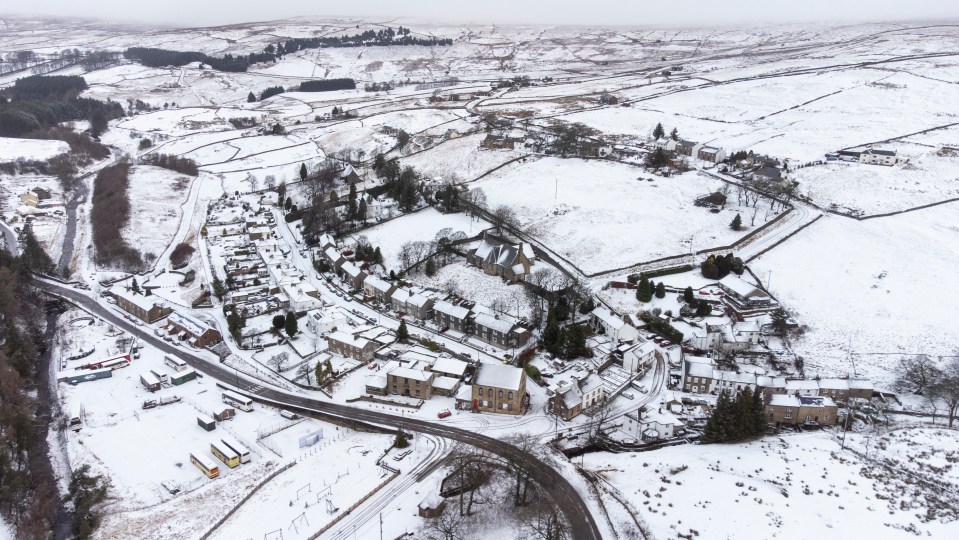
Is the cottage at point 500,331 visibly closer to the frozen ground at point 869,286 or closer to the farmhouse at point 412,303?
the farmhouse at point 412,303

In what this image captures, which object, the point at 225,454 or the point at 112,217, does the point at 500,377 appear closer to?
the point at 225,454

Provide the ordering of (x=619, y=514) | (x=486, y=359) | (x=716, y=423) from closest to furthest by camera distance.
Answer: (x=619, y=514) → (x=716, y=423) → (x=486, y=359)

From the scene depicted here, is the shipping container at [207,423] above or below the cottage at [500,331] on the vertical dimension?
below

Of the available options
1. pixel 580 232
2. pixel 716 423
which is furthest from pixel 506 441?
pixel 580 232

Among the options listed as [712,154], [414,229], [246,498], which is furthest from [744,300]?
[246,498]

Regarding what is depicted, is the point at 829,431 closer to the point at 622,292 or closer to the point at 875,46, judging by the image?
the point at 622,292

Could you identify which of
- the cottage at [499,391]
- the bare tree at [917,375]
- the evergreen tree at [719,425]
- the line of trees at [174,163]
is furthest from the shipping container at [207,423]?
the line of trees at [174,163]
